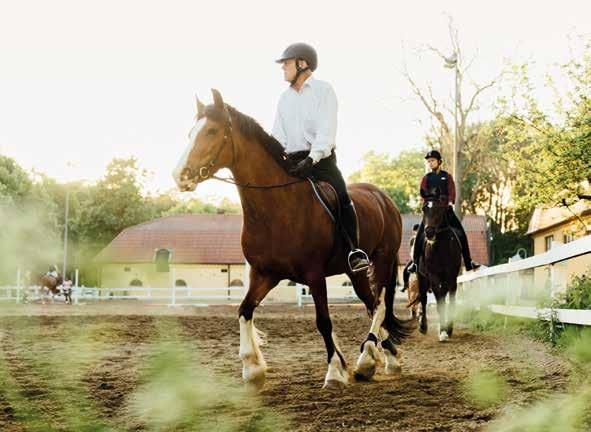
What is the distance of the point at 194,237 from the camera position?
5931cm

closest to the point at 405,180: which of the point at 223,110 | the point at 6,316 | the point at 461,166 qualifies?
the point at 461,166

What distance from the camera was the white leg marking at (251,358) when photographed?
6.21 meters

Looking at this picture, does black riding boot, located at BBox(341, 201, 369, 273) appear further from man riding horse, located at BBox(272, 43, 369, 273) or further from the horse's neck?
the horse's neck

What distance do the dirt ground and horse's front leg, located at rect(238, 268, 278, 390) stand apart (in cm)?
19

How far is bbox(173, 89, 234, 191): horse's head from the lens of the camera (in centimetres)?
576

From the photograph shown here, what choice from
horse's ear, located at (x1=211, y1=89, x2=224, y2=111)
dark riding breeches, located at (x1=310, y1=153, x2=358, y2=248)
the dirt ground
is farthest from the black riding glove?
the dirt ground

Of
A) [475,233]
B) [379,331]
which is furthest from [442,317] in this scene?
[475,233]

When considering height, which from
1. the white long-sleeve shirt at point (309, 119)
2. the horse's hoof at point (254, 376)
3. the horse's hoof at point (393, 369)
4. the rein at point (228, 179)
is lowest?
the horse's hoof at point (393, 369)

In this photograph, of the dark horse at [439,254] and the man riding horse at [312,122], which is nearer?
the man riding horse at [312,122]

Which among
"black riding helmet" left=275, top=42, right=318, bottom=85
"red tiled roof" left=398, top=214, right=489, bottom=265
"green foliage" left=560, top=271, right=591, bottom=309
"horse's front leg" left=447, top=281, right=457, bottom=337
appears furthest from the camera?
"red tiled roof" left=398, top=214, right=489, bottom=265

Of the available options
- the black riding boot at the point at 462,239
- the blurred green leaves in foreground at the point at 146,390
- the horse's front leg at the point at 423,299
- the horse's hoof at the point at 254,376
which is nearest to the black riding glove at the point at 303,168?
the horse's hoof at the point at 254,376

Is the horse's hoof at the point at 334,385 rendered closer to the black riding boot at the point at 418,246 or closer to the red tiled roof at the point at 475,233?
the black riding boot at the point at 418,246

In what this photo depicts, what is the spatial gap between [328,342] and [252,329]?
0.68 m

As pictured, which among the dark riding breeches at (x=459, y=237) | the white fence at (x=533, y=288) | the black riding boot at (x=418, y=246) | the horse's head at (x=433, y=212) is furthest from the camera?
the black riding boot at (x=418, y=246)
